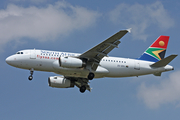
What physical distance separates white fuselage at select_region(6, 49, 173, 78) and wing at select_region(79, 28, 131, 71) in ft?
2.81

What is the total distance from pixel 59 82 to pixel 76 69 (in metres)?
6.66

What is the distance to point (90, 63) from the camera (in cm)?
3925

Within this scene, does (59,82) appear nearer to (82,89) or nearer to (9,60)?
(82,89)

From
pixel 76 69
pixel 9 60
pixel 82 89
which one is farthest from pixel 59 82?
pixel 9 60

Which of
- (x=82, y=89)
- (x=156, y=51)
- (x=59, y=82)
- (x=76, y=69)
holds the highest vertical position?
(x=156, y=51)

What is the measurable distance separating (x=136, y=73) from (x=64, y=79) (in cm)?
1058

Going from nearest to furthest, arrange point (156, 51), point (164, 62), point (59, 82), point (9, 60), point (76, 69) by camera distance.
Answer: point (76, 69)
point (9, 60)
point (164, 62)
point (59, 82)
point (156, 51)

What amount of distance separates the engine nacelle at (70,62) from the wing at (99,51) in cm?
119

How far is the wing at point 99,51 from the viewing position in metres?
35.1

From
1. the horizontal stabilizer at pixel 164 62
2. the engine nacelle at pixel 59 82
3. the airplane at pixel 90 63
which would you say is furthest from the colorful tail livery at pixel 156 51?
the engine nacelle at pixel 59 82

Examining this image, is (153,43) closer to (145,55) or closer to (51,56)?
(145,55)

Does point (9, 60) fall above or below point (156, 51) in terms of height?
below

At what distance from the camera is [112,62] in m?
40.8

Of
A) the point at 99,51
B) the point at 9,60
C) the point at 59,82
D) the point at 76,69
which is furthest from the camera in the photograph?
the point at 59,82
